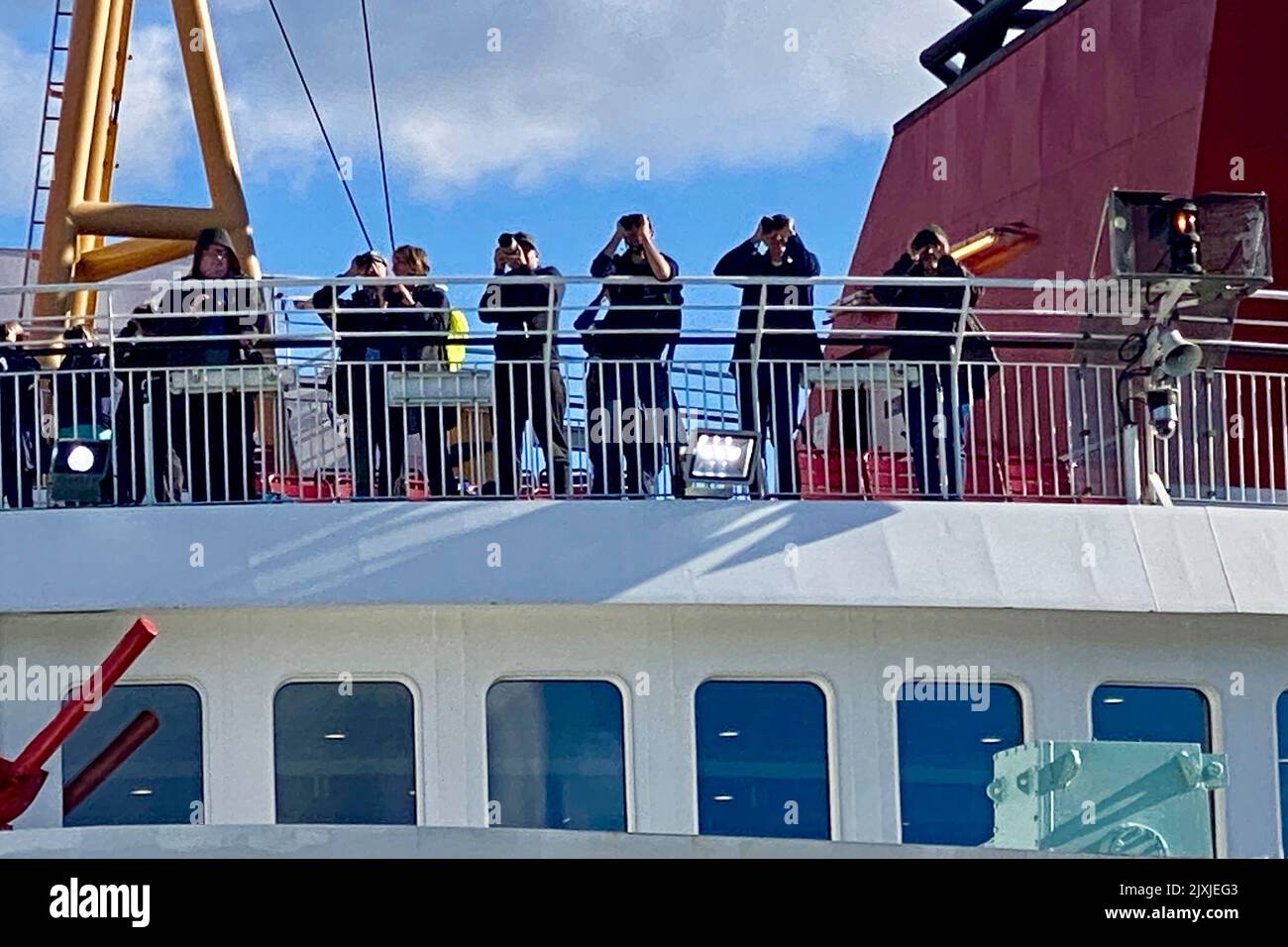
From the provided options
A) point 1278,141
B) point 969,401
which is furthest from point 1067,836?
point 1278,141

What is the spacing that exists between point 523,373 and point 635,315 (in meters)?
0.67

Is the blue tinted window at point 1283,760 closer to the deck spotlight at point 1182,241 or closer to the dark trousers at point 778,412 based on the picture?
the deck spotlight at point 1182,241

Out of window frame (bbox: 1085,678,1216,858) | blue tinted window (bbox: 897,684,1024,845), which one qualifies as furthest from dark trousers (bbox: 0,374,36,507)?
window frame (bbox: 1085,678,1216,858)

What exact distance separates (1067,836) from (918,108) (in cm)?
948

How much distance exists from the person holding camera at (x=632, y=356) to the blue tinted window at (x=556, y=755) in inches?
39.4

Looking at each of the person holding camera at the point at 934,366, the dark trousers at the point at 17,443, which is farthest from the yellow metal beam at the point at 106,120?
the person holding camera at the point at 934,366

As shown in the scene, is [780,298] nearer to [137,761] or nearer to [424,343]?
[424,343]

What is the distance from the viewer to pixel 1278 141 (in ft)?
47.5

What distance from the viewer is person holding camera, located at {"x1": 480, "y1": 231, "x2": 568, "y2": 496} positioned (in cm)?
1110

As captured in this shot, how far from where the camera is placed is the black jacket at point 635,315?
11633 millimetres

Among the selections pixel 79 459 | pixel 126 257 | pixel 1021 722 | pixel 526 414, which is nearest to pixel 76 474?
pixel 79 459

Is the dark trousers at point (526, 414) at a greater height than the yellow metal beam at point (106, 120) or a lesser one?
lesser

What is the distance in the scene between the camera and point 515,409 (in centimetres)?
1127
